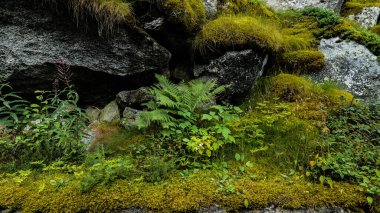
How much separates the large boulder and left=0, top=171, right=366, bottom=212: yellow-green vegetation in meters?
2.32

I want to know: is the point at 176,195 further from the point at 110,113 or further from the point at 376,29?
the point at 376,29

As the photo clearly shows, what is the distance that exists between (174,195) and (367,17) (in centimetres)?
848

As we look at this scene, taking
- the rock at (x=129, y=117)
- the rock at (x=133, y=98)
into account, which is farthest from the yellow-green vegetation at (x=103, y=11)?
the rock at (x=129, y=117)

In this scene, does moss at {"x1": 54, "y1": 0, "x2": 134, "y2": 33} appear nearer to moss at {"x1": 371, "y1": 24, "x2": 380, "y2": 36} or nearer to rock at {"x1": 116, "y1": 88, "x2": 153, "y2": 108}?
rock at {"x1": 116, "y1": 88, "x2": 153, "y2": 108}

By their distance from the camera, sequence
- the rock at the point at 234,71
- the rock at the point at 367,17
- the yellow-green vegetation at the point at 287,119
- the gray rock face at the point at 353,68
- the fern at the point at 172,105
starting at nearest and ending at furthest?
the yellow-green vegetation at the point at 287,119
the fern at the point at 172,105
the rock at the point at 234,71
the gray rock face at the point at 353,68
the rock at the point at 367,17

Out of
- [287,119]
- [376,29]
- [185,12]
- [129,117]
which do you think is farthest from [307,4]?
[129,117]

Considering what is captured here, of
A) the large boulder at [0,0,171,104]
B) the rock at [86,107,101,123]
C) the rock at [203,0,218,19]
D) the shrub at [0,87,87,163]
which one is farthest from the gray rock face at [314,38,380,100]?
the shrub at [0,87,87,163]

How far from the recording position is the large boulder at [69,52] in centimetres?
484

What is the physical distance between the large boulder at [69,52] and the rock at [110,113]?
15.6 inches

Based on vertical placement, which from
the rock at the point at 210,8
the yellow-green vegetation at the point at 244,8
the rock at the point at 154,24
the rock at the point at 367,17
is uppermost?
the rock at the point at 367,17

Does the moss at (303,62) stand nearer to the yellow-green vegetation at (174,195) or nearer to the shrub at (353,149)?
the shrub at (353,149)

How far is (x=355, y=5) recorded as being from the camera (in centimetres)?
907

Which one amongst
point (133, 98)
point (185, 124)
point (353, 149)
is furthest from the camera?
point (133, 98)

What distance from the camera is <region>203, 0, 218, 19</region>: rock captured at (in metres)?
6.29
